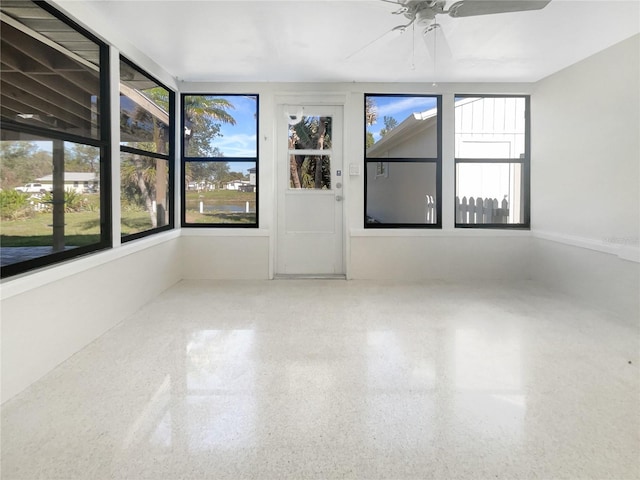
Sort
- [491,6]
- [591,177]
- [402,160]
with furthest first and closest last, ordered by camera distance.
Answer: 1. [402,160]
2. [591,177]
3. [491,6]

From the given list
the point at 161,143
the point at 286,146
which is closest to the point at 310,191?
the point at 286,146

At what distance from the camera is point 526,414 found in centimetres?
193

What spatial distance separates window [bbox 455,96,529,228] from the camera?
198 inches

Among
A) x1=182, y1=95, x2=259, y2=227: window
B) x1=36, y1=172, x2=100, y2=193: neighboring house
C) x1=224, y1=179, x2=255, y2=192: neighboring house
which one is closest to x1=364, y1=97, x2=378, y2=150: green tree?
x1=182, y1=95, x2=259, y2=227: window

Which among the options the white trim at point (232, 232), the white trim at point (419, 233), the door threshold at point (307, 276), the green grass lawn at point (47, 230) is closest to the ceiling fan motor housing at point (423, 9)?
the white trim at point (419, 233)

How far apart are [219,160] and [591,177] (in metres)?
4.11

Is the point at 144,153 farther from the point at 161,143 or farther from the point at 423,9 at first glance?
the point at 423,9

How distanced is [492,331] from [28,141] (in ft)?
11.3

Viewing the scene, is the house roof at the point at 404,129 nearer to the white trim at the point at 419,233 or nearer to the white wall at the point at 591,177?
the white trim at the point at 419,233

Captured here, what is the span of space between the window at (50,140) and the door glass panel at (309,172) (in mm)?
2362

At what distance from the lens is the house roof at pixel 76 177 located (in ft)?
8.34

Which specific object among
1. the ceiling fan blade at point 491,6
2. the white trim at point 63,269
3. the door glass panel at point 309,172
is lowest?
the white trim at point 63,269

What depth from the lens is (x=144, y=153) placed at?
158 inches

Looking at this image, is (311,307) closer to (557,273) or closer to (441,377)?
(441,377)
